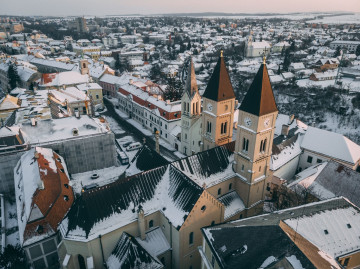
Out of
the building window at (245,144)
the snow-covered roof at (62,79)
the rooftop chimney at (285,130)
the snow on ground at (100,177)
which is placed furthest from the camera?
the snow-covered roof at (62,79)

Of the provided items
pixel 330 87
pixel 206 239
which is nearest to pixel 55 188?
pixel 206 239

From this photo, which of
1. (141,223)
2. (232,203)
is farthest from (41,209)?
(232,203)

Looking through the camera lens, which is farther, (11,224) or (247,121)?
(11,224)

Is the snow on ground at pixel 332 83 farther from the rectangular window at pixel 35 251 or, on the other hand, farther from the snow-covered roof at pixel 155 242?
the rectangular window at pixel 35 251

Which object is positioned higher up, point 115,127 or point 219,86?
point 219,86

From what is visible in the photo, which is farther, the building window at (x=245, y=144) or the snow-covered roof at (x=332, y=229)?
the building window at (x=245, y=144)

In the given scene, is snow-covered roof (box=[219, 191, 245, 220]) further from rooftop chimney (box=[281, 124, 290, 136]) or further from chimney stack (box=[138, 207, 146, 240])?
rooftop chimney (box=[281, 124, 290, 136])

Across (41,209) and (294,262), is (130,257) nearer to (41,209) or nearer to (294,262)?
(41,209)

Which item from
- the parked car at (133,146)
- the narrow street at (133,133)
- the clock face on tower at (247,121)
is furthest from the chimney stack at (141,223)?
the parked car at (133,146)

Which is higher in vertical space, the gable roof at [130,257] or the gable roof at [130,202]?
the gable roof at [130,202]
